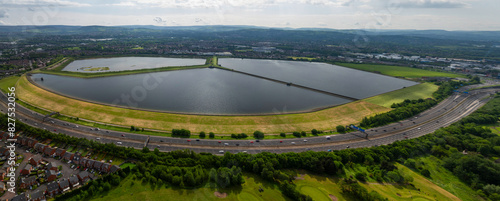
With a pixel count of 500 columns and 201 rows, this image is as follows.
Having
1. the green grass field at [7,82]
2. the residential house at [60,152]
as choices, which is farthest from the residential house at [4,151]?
the green grass field at [7,82]

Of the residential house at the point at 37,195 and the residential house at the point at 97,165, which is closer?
the residential house at the point at 37,195

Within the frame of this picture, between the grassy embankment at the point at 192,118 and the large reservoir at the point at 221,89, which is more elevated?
the large reservoir at the point at 221,89

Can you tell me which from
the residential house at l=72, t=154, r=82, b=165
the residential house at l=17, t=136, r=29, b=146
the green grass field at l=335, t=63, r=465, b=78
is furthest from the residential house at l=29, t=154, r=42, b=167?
the green grass field at l=335, t=63, r=465, b=78

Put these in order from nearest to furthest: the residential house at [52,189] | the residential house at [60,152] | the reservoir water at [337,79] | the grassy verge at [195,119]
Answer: the residential house at [52,189], the residential house at [60,152], the grassy verge at [195,119], the reservoir water at [337,79]

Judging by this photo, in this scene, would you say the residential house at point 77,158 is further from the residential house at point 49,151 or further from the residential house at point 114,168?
the residential house at point 114,168

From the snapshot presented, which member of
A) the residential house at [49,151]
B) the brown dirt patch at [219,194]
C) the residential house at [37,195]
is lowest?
the brown dirt patch at [219,194]

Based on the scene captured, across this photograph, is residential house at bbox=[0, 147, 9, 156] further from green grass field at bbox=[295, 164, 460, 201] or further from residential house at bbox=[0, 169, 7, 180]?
green grass field at bbox=[295, 164, 460, 201]
